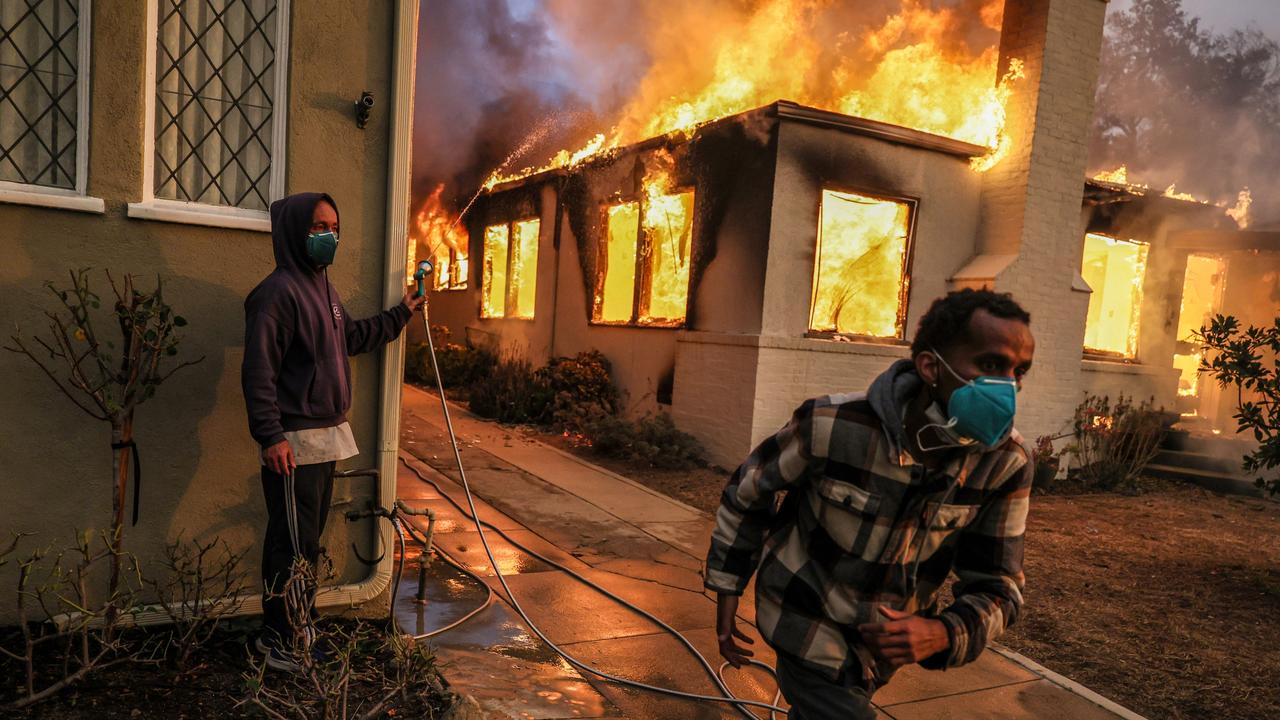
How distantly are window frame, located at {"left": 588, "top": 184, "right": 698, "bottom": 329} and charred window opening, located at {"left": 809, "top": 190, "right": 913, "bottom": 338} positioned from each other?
1666mm

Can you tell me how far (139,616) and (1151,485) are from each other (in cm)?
1140

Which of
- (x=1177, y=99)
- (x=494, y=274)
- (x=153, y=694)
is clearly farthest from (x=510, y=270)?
(x=1177, y=99)

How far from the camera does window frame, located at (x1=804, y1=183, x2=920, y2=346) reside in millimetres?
9211

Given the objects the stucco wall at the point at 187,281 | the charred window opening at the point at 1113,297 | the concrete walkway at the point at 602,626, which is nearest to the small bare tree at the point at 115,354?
the stucco wall at the point at 187,281

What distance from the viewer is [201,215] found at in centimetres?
371

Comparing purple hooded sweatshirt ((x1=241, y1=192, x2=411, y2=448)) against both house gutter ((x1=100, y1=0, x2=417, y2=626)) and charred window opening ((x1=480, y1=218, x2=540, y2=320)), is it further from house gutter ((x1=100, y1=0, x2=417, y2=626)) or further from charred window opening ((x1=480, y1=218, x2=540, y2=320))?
charred window opening ((x1=480, y1=218, x2=540, y2=320))

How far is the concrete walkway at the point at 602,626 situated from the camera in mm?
3658

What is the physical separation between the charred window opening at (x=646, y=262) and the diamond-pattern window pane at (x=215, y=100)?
676 centimetres

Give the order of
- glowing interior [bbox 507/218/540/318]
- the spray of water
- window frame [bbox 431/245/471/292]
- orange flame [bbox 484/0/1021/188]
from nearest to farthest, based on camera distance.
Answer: orange flame [bbox 484/0/1021/188] → glowing interior [bbox 507/218/540/318] → window frame [bbox 431/245/471/292] → the spray of water

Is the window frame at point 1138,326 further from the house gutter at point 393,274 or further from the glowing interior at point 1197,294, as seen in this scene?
the house gutter at point 393,274

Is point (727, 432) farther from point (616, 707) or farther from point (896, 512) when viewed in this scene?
Result: point (896, 512)

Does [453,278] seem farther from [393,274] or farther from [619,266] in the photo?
[393,274]

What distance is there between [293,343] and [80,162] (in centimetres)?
127

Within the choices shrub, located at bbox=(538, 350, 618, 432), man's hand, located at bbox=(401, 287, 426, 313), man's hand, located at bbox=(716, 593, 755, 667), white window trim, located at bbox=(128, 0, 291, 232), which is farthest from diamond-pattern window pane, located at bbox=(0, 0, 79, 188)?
shrub, located at bbox=(538, 350, 618, 432)
